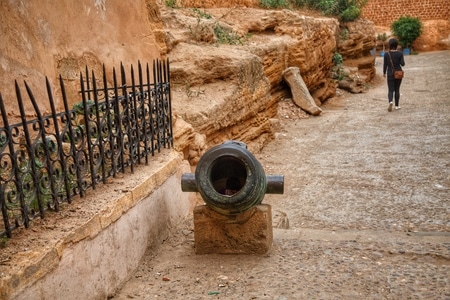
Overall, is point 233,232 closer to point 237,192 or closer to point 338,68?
point 237,192

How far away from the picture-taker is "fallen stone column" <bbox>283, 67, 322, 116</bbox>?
11867 millimetres

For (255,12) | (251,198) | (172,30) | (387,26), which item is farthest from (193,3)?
(387,26)

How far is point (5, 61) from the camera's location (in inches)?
154

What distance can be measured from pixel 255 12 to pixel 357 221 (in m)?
8.98

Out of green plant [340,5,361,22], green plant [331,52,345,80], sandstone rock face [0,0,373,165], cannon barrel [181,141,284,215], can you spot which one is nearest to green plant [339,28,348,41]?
green plant [340,5,361,22]

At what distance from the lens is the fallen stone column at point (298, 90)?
38.9ft

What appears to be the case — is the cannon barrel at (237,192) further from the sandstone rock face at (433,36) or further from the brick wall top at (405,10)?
the brick wall top at (405,10)

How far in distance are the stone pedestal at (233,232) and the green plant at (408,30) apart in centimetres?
2638

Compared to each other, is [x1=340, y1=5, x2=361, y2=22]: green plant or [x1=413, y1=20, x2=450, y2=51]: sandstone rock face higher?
[x1=340, y1=5, x2=361, y2=22]: green plant

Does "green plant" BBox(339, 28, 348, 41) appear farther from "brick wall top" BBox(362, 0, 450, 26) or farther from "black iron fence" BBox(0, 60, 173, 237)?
"brick wall top" BBox(362, 0, 450, 26)

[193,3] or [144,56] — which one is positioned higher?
[193,3]

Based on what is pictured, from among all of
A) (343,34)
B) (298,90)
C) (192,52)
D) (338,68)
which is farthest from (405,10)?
(192,52)

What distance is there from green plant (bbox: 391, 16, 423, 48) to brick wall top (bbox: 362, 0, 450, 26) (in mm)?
1605

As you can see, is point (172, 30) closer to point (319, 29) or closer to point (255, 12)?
point (255, 12)
